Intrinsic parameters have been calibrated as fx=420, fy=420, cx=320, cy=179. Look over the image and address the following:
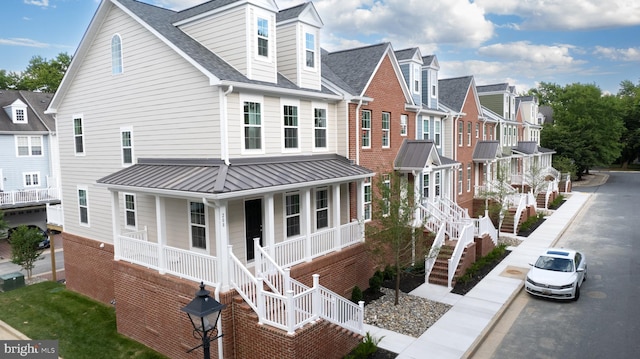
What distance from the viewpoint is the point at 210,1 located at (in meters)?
15.1

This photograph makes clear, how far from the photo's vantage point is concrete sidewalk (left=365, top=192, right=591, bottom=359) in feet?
39.7

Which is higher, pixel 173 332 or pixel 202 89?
pixel 202 89

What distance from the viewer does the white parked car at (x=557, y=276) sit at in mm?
15578

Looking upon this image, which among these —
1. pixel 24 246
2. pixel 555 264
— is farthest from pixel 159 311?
pixel 555 264

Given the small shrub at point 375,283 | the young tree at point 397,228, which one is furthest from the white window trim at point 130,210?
the small shrub at point 375,283

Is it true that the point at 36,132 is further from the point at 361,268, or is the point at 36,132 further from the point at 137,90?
the point at 361,268

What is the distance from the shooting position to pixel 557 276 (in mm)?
16094

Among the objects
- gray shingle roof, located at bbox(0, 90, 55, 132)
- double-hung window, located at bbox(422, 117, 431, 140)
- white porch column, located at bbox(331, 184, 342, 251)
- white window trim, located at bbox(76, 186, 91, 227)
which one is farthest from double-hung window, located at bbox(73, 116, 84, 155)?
gray shingle roof, located at bbox(0, 90, 55, 132)

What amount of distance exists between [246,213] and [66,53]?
64119 millimetres

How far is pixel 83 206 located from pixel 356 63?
1395 cm

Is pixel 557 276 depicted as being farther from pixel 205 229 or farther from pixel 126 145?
pixel 126 145

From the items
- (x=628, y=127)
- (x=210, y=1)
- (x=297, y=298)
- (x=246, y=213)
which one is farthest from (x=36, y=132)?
(x=628, y=127)

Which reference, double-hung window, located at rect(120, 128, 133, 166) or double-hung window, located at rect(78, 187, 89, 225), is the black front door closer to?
double-hung window, located at rect(120, 128, 133, 166)

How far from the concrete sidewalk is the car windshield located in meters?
1.18
